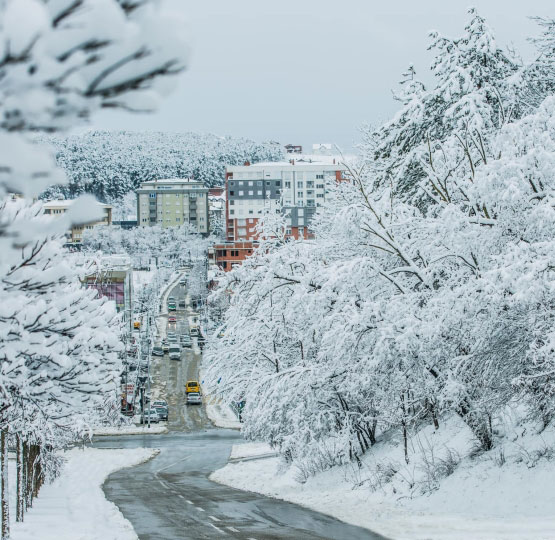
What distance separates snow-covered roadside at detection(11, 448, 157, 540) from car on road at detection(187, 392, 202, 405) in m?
26.4

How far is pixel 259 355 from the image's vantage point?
2597 cm

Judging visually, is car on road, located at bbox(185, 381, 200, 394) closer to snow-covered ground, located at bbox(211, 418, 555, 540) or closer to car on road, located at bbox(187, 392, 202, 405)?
car on road, located at bbox(187, 392, 202, 405)

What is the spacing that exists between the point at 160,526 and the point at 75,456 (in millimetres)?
28011

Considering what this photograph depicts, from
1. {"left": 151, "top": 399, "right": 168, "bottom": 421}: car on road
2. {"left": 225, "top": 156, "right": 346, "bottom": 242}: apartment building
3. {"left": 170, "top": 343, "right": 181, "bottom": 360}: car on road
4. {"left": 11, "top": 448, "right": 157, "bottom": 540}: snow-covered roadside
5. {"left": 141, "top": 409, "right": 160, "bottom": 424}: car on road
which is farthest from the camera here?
{"left": 225, "top": 156, "right": 346, "bottom": 242}: apartment building

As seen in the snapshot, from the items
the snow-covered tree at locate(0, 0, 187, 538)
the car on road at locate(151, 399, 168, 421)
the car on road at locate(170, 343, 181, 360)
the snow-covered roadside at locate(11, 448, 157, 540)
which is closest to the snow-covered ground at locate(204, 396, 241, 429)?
the car on road at locate(151, 399, 168, 421)

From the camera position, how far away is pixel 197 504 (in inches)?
760

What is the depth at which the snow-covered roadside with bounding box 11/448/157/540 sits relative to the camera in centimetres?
1477

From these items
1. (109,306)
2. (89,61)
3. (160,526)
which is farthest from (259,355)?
(89,61)

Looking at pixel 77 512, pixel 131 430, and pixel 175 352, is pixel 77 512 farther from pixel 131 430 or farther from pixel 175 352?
pixel 175 352

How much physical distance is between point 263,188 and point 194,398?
91.1 meters

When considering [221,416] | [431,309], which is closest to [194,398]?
[221,416]

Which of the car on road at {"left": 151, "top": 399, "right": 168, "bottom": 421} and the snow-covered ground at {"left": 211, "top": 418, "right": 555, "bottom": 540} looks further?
the car on road at {"left": 151, "top": 399, "right": 168, "bottom": 421}

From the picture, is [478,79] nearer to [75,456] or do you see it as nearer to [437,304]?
[437,304]

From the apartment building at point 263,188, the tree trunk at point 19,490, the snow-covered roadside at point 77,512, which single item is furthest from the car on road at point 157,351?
the tree trunk at point 19,490
